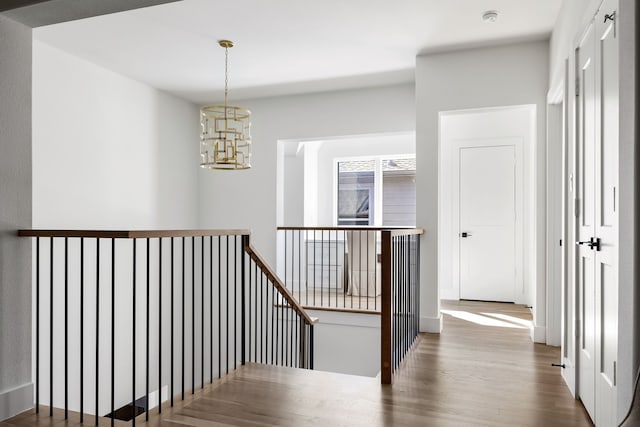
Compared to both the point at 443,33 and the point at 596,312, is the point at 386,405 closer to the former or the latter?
the point at 596,312

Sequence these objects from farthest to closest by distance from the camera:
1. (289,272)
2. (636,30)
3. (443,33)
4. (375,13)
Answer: (289,272)
(443,33)
(375,13)
(636,30)

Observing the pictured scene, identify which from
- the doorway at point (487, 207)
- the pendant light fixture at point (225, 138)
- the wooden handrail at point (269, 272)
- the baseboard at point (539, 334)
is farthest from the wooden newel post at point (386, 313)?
the doorway at point (487, 207)

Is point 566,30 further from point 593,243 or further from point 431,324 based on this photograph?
point 431,324

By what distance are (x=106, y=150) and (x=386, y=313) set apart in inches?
148

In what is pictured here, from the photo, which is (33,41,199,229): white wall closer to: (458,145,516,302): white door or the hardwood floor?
the hardwood floor

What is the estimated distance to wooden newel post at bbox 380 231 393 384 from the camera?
2.97 meters

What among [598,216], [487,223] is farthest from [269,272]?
[487,223]

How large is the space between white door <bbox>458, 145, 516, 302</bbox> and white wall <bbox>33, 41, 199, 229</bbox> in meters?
3.80

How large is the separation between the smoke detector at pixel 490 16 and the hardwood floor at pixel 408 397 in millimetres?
2735

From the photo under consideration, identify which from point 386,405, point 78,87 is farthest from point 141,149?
point 386,405

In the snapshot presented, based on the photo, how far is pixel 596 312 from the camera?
228 centimetres

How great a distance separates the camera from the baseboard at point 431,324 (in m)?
4.46

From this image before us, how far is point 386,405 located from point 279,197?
12.8 ft

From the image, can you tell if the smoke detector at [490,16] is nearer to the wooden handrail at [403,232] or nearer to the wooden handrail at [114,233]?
the wooden handrail at [403,232]
